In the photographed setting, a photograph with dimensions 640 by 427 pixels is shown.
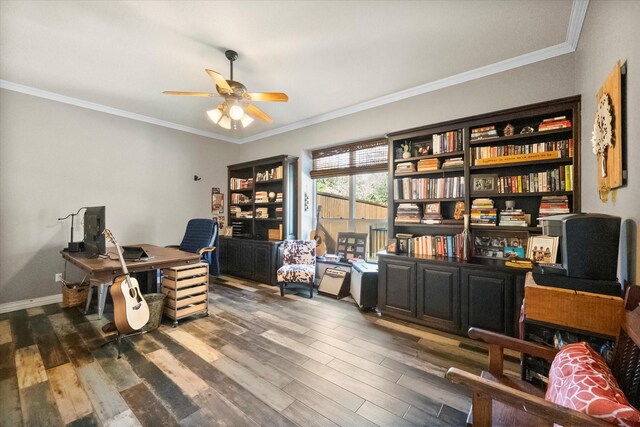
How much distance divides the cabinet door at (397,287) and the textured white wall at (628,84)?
159 centimetres

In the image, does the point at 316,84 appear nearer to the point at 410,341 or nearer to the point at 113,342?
the point at 410,341

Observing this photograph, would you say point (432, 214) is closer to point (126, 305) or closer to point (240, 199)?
point (126, 305)

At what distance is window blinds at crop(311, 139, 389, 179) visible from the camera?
3.81 m

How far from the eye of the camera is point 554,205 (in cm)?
237

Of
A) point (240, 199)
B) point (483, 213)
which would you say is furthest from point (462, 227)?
point (240, 199)

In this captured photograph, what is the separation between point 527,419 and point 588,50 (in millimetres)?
2579

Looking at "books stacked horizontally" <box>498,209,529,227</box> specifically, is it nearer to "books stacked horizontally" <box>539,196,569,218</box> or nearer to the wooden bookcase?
the wooden bookcase

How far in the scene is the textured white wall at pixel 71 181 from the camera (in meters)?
3.22

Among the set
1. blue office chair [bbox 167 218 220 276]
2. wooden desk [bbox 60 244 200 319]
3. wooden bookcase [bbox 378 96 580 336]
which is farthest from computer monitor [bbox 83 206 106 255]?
wooden bookcase [bbox 378 96 580 336]

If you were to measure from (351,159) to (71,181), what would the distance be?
4.03m

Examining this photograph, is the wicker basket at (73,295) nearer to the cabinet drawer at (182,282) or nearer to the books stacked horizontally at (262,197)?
the cabinet drawer at (182,282)

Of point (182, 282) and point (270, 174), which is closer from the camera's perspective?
point (182, 282)

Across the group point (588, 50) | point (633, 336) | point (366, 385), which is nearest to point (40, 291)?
point (366, 385)

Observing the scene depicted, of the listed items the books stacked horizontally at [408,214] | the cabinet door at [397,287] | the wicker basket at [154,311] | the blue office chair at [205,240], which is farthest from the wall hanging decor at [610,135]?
the blue office chair at [205,240]
